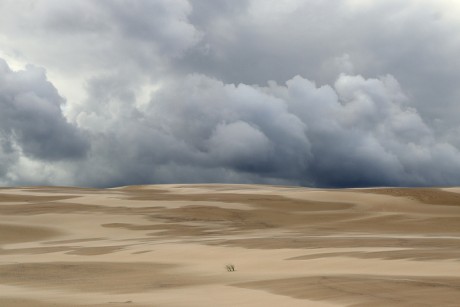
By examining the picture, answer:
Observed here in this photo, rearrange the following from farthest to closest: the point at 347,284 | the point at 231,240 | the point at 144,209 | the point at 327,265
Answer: the point at 144,209
the point at 231,240
the point at 327,265
the point at 347,284

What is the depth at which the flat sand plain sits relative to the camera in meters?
9.34

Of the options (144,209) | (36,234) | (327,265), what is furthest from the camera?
(144,209)

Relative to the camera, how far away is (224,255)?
16.6 m

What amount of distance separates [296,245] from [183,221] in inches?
554

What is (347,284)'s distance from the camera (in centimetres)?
957

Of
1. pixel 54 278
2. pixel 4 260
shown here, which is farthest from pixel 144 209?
pixel 54 278

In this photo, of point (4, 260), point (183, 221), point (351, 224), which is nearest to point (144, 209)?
point (183, 221)

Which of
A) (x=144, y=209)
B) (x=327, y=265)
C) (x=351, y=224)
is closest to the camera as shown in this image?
(x=327, y=265)

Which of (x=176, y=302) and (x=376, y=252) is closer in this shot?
(x=176, y=302)

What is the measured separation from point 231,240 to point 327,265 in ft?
25.2

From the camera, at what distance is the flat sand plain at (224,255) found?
30.6 ft

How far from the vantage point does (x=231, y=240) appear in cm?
2044

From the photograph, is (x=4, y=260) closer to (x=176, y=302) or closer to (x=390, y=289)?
(x=176, y=302)

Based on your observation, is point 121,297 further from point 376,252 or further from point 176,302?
point 376,252
